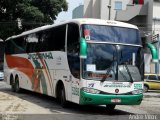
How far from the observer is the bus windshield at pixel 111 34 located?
17.0 m

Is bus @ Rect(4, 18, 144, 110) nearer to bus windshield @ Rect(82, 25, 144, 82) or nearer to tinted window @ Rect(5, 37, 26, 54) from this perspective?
bus windshield @ Rect(82, 25, 144, 82)

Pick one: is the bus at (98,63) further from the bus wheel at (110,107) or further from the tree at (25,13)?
the tree at (25,13)

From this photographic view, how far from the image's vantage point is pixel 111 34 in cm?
1733

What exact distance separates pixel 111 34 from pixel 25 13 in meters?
34.6

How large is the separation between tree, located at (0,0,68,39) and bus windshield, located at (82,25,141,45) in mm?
33607

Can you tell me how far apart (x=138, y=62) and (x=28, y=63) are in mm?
8471

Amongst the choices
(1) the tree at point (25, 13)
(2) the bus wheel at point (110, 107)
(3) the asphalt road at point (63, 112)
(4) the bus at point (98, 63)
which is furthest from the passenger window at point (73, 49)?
(1) the tree at point (25, 13)

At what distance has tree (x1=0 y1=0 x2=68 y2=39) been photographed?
5041 cm

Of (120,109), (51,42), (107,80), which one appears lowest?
(120,109)

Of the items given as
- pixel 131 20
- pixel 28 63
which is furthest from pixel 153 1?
pixel 28 63

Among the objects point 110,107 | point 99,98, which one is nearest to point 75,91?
point 99,98

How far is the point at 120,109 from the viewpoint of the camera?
19422 millimetres

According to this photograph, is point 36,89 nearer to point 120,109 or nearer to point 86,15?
point 120,109

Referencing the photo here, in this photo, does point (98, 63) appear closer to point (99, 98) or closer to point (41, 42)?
point (99, 98)
